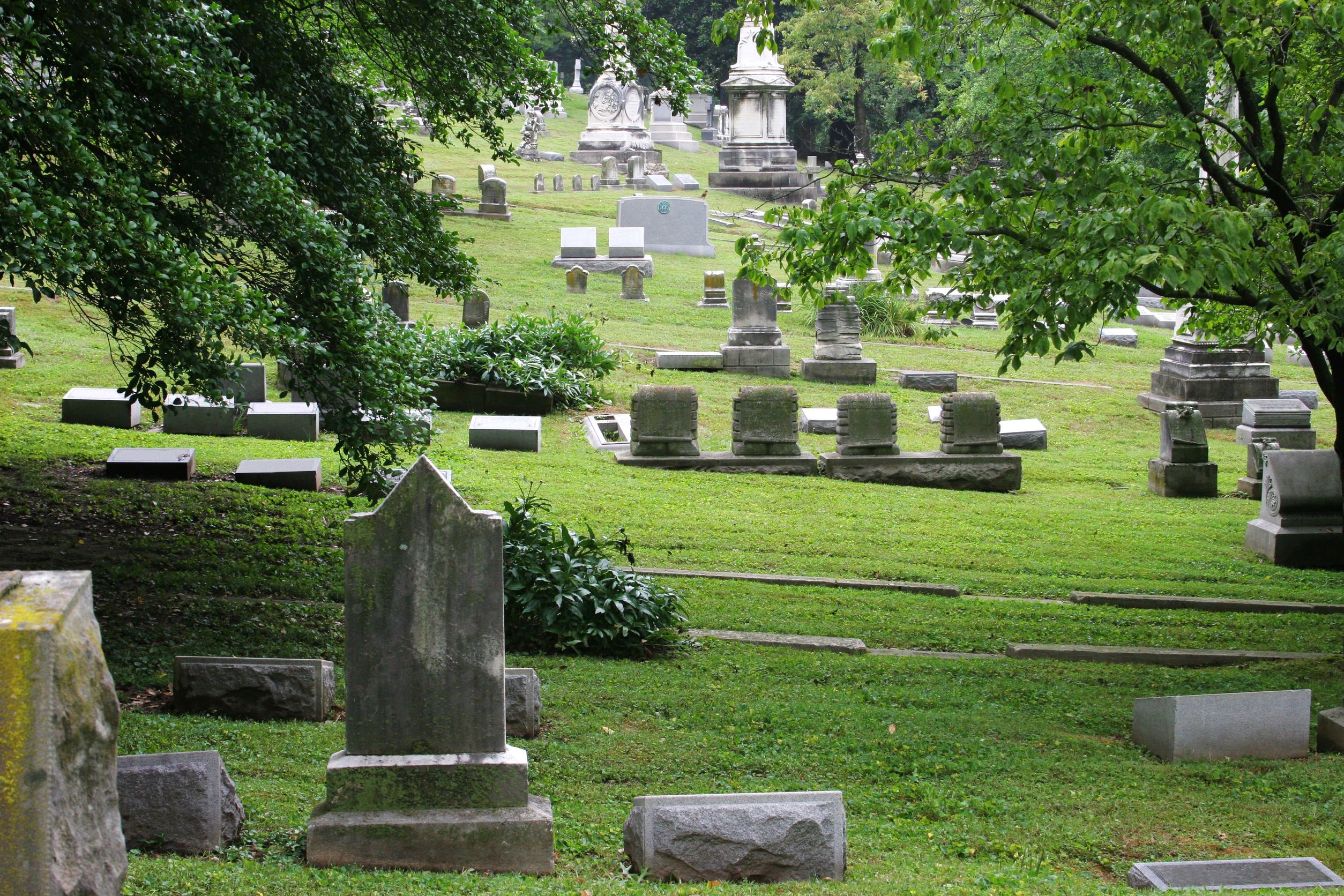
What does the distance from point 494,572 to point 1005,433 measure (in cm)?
1438

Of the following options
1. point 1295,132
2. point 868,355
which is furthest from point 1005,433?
point 1295,132

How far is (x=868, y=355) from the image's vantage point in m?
24.2

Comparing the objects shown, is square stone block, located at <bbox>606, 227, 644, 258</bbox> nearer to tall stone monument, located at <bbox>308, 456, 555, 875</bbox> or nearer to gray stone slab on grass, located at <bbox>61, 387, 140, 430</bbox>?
gray stone slab on grass, located at <bbox>61, 387, 140, 430</bbox>

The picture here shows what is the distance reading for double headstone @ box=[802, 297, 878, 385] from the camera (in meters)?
21.4

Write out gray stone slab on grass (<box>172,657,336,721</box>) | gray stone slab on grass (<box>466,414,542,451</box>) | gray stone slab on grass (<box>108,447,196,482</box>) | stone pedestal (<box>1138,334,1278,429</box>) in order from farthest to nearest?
stone pedestal (<box>1138,334,1278,429</box>) → gray stone slab on grass (<box>466,414,542,451</box>) → gray stone slab on grass (<box>108,447,196,482</box>) → gray stone slab on grass (<box>172,657,336,721</box>)

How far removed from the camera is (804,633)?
31.6ft

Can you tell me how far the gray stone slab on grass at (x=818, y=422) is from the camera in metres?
17.8

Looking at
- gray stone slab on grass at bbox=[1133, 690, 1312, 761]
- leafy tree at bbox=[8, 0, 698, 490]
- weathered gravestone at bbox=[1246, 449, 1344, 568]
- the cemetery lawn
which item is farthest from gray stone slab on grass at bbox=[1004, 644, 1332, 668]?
leafy tree at bbox=[8, 0, 698, 490]

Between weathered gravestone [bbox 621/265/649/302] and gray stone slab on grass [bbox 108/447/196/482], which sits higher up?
weathered gravestone [bbox 621/265/649/302]

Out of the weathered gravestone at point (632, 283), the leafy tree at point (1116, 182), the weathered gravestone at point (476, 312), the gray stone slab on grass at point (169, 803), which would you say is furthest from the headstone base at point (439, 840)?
the weathered gravestone at point (632, 283)

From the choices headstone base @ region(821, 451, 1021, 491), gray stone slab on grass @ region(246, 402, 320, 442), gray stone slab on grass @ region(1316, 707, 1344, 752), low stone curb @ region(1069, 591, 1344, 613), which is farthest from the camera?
headstone base @ region(821, 451, 1021, 491)

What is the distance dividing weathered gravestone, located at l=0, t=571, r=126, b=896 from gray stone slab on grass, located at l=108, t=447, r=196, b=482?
9423 mm

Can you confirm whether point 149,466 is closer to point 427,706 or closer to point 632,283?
point 427,706

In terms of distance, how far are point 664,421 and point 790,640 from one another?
652 cm
